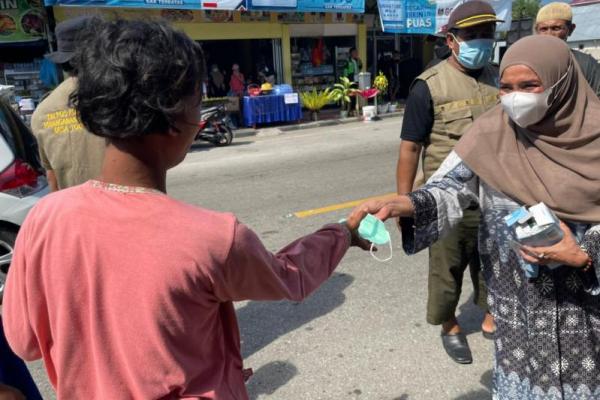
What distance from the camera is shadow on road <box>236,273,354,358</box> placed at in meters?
3.30

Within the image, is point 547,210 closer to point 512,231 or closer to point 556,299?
point 512,231

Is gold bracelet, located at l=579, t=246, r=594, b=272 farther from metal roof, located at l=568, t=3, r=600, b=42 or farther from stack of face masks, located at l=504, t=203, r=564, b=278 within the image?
metal roof, located at l=568, t=3, r=600, b=42

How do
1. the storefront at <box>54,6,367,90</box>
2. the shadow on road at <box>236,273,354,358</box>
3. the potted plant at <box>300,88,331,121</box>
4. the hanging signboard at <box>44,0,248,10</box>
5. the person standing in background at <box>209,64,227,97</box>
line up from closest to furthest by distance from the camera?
the shadow on road at <box>236,273,354,358</box>
the hanging signboard at <box>44,0,248,10</box>
the storefront at <box>54,6,367,90</box>
the potted plant at <box>300,88,331,121</box>
the person standing in background at <box>209,64,227,97</box>

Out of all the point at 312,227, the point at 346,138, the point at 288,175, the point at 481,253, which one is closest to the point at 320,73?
the point at 346,138

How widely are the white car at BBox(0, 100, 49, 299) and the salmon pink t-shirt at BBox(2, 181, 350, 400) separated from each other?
298cm

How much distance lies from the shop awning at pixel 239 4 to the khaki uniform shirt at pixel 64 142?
9355 millimetres

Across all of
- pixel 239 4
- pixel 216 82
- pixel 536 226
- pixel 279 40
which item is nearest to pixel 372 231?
pixel 536 226

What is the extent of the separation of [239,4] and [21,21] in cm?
469

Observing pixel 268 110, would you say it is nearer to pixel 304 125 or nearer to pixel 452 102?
pixel 304 125

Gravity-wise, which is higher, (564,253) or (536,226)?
(536,226)

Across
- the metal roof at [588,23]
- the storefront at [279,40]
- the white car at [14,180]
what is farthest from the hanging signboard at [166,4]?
the metal roof at [588,23]

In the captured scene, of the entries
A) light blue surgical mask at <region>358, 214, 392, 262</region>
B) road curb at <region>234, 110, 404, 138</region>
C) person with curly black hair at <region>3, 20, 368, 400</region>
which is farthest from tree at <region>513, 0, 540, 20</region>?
person with curly black hair at <region>3, 20, 368, 400</region>

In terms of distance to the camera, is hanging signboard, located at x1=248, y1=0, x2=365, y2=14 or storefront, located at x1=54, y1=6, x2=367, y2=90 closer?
hanging signboard, located at x1=248, y1=0, x2=365, y2=14

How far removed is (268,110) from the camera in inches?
508
